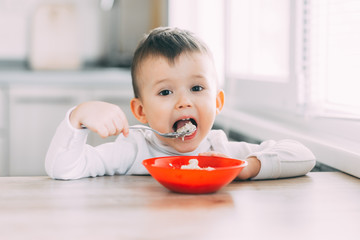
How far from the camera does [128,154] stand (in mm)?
1227

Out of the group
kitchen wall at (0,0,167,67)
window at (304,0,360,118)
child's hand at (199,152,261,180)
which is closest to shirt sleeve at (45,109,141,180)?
child's hand at (199,152,261,180)

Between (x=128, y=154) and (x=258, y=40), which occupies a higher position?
(x=258, y=40)

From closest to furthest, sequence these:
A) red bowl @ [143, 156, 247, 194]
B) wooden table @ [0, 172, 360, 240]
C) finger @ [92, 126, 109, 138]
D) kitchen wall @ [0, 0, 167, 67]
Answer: wooden table @ [0, 172, 360, 240]
red bowl @ [143, 156, 247, 194]
finger @ [92, 126, 109, 138]
kitchen wall @ [0, 0, 167, 67]

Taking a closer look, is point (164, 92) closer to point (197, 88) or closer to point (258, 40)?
point (197, 88)

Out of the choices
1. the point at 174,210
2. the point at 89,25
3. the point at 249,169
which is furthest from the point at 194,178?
the point at 89,25

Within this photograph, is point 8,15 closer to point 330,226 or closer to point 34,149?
point 34,149

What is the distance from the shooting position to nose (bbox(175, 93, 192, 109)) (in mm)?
1143

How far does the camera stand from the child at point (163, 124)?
108cm

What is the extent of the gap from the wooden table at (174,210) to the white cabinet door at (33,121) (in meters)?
1.82

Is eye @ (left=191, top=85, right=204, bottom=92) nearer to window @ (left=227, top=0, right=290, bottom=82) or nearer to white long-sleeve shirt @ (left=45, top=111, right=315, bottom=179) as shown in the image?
white long-sleeve shirt @ (left=45, top=111, right=315, bottom=179)

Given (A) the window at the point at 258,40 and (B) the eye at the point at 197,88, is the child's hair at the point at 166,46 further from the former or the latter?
(A) the window at the point at 258,40

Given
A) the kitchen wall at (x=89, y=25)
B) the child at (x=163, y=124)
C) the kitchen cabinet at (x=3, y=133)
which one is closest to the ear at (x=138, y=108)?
the child at (x=163, y=124)

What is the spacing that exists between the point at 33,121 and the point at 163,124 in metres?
1.84

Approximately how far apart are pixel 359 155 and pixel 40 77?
2.10 m
